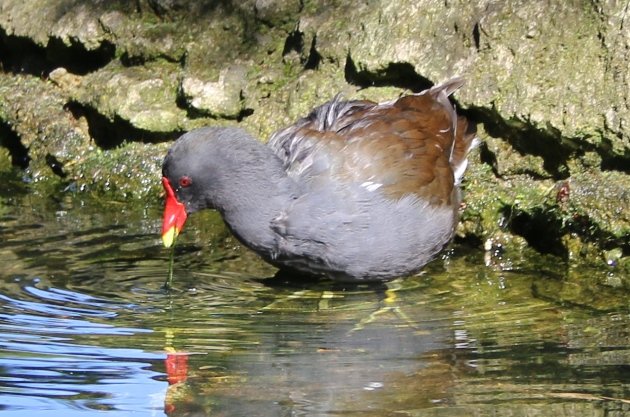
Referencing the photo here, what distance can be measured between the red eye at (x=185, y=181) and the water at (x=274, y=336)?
0.56 m

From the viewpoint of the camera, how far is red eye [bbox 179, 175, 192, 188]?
19.7 ft

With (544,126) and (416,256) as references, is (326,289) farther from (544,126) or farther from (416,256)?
(544,126)

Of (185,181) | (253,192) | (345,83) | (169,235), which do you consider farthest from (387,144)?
(345,83)

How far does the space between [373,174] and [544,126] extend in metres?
1.19

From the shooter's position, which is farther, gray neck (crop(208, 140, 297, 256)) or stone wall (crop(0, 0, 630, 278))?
stone wall (crop(0, 0, 630, 278))

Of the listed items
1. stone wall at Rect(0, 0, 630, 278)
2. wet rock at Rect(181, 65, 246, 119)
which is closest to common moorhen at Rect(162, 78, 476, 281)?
stone wall at Rect(0, 0, 630, 278)

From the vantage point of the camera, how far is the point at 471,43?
7059 mm

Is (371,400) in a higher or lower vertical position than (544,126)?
lower

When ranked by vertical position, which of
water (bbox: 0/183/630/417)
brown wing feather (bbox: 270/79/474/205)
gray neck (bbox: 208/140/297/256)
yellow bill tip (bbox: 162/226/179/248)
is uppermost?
brown wing feather (bbox: 270/79/474/205)

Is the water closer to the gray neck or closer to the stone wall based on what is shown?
the gray neck

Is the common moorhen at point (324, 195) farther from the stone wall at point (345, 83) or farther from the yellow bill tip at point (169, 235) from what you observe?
the stone wall at point (345, 83)

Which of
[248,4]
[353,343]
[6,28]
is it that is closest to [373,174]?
[353,343]

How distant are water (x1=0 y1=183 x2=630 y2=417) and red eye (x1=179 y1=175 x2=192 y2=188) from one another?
0.56 meters

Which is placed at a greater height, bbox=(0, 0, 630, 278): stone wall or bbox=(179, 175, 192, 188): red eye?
bbox=(0, 0, 630, 278): stone wall
